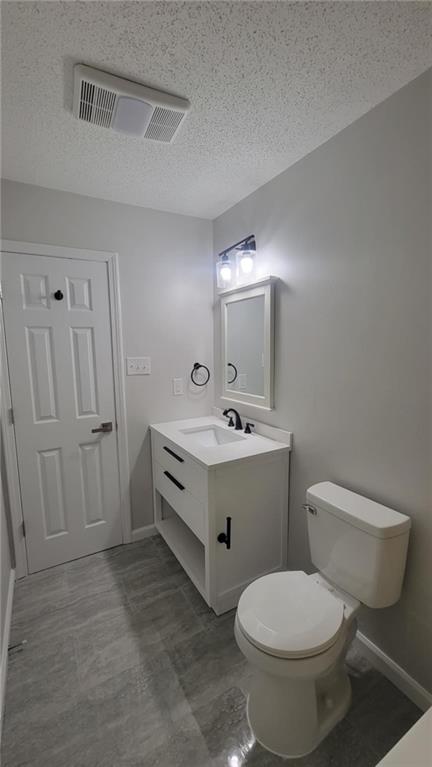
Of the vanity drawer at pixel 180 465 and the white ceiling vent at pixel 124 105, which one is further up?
the white ceiling vent at pixel 124 105

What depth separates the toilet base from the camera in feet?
3.76

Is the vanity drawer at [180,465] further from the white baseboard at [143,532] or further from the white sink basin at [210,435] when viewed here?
the white baseboard at [143,532]

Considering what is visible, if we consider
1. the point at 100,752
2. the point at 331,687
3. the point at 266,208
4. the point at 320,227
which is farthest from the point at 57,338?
the point at 331,687

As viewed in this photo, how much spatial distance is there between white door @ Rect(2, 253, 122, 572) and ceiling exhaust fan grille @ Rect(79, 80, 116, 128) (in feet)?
2.80

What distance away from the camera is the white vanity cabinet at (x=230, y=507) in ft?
5.39

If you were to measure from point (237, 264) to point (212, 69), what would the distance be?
44.2 inches

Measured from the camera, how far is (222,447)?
1826mm

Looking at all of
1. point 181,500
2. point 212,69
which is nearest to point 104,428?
point 181,500

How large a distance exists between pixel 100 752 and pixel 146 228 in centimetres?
264

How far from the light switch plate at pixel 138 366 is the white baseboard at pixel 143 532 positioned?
45.9 inches

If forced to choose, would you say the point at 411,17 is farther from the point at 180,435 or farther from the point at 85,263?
the point at 180,435

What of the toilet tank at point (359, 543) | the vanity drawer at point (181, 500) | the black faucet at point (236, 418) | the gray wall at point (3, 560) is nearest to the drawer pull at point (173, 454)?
the vanity drawer at point (181, 500)

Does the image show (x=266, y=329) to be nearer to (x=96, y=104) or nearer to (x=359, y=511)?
(x=359, y=511)

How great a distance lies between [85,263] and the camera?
6.70 ft
